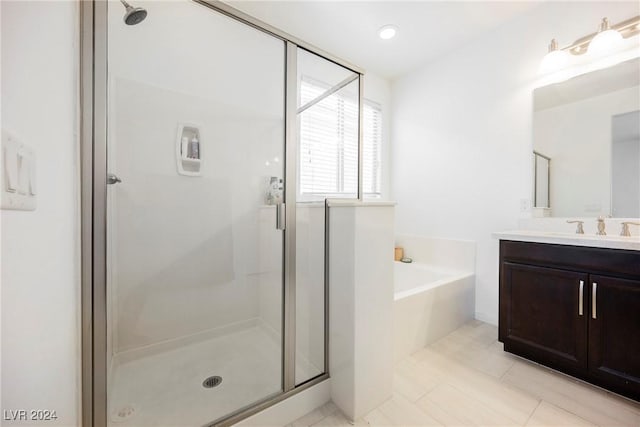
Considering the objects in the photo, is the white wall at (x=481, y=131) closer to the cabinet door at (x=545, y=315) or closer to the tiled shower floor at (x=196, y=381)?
the cabinet door at (x=545, y=315)

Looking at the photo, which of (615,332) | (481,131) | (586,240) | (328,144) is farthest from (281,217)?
(481,131)

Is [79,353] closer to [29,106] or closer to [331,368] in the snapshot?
[29,106]

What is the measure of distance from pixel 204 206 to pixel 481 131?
255 centimetres

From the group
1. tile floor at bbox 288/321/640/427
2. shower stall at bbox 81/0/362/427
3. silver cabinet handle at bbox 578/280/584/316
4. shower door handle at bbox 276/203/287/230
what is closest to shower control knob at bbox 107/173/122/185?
shower stall at bbox 81/0/362/427

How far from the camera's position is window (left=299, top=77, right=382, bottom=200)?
171 centimetres

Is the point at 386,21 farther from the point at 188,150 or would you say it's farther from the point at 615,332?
the point at 615,332

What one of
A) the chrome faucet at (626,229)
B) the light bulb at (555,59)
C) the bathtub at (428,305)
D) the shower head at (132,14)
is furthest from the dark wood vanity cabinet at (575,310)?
the shower head at (132,14)

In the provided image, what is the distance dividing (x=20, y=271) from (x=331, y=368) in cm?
130

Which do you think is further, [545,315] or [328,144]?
[328,144]

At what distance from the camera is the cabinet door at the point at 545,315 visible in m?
1.44

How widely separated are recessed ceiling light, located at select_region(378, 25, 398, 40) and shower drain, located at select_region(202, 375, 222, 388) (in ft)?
9.62

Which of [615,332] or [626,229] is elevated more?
[626,229]

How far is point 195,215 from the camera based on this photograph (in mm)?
1829

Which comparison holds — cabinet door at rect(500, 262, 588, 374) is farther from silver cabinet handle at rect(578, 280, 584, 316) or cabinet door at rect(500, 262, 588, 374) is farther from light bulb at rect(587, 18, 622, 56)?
light bulb at rect(587, 18, 622, 56)
